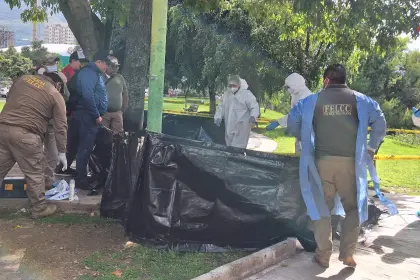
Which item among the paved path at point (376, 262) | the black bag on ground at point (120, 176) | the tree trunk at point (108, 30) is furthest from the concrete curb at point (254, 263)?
the tree trunk at point (108, 30)

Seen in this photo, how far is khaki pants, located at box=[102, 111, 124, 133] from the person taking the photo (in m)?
6.70

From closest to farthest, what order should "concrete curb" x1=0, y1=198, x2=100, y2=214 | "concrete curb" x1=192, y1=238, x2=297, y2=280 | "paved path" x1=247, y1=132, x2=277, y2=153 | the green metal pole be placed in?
"concrete curb" x1=192, y1=238, x2=297, y2=280 → the green metal pole → "concrete curb" x1=0, y1=198, x2=100, y2=214 → "paved path" x1=247, y1=132, x2=277, y2=153

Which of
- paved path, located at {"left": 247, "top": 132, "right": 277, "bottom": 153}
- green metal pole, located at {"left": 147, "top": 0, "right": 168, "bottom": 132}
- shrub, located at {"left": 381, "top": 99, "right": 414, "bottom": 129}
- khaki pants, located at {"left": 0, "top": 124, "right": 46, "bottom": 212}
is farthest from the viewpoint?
shrub, located at {"left": 381, "top": 99, "right": 414, "bottom": 129}

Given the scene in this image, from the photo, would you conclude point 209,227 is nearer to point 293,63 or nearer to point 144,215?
point 144,215

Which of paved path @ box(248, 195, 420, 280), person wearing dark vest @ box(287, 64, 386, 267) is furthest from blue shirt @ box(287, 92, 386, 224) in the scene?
paved path @ box(248, 195, 420, 280)

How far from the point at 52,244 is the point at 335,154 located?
9.31ft

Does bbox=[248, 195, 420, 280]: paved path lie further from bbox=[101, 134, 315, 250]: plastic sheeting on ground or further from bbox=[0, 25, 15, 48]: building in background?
bbox=[0, 25, 15, 48]: building in background

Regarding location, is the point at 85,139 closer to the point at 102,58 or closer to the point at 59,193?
the point at 59,193

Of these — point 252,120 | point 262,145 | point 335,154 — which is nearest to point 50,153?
point 252,120

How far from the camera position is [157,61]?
14.9ft

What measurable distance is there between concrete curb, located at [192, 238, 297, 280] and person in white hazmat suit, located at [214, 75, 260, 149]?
3.09 metres

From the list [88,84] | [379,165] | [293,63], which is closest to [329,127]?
[88,84]

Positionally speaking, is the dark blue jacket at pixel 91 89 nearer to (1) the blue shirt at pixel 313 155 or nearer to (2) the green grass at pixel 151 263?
(2) the green grass at pixel 151 263

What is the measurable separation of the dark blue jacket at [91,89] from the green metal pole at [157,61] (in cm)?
139
